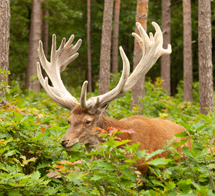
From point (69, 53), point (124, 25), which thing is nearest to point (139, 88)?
point (69, 53)

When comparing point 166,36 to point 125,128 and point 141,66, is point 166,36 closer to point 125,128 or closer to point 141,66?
point 141,66

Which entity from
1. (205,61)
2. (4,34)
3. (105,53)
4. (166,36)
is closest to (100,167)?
(4,34)

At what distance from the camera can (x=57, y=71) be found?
5398 millimetres

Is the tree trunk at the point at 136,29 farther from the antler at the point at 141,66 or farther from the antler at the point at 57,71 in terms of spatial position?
the antler at the point at 141,66

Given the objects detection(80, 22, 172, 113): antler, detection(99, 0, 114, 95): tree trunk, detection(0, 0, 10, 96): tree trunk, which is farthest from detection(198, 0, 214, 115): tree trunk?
detection(0, 0, 10, 96): tree trunk

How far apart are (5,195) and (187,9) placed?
1402cm

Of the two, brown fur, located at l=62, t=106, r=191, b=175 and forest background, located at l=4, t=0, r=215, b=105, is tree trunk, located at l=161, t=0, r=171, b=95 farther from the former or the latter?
brown fur, located at l=62, t=106, r=191, b=175

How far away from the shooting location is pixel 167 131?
4941 millimetres

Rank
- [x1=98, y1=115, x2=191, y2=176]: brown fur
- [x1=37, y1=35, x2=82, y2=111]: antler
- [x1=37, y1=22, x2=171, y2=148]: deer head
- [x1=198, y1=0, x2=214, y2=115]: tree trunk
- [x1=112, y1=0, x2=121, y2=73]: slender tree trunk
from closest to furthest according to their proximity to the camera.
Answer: [x1=37, y1=22, x2=171, y2=148]: deer head, [x1=98, y1=115, x2=191, y2=176]: brown fur, [x1=37, y1=35, x2=82, y2=111]: antler, [x1=198, y1=0, x2=214, y2=115]: tree trunk, [x1=112, y1=0, x2=121, y2=73]: slender tree trunk

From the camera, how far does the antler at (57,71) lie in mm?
4566

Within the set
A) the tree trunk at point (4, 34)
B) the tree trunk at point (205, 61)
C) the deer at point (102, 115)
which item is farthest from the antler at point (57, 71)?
the tree trunk at point (205, 61)

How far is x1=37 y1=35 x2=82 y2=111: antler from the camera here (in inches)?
180

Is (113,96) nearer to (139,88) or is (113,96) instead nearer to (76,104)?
(76,104)

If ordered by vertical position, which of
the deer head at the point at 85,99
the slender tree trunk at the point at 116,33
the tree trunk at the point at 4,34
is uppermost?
the slender tree trunk at the point at 116,33
